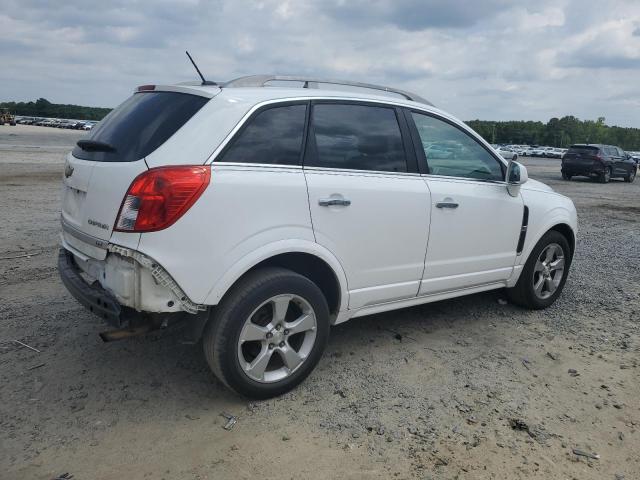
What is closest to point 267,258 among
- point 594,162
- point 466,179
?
point 466,179

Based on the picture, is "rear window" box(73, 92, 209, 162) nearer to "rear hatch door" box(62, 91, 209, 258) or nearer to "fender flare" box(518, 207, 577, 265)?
"rear hatch door" box(62, 91, 209, 258)

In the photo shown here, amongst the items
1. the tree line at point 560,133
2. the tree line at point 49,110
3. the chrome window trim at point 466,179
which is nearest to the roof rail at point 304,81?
the chrome window trim at point 466,179

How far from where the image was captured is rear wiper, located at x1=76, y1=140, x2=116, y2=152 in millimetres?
3221

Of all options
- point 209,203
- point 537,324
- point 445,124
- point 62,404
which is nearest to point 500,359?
point 537,324

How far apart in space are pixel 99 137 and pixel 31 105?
148 m

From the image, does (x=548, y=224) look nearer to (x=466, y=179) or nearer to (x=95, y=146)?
(x=466, y=179)

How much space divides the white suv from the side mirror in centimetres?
33

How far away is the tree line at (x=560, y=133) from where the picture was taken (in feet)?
386

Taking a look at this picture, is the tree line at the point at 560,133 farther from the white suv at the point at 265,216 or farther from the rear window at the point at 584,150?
the white suv at the point at 265,216

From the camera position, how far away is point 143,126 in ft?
10.6

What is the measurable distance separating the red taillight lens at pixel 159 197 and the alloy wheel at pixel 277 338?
28.9 inches

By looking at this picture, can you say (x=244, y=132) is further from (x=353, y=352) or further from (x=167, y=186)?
(x=353, y=352)

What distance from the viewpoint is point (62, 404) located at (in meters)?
3.25

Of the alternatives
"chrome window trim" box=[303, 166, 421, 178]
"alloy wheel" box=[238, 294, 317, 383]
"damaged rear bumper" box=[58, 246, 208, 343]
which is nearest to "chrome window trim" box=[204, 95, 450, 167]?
"chrome window trim" box=[303, 166, 421, 178]
